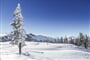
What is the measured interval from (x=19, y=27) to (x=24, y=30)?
4.40 ft

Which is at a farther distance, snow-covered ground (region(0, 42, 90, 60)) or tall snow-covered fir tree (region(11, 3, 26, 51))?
tall snow-covered fir tree (region(11, 3, 26, 51))

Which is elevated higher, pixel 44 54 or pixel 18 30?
pixel 18 30

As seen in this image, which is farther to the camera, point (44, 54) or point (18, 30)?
point (44, 54)

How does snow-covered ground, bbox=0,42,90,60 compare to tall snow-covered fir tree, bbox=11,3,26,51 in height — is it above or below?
below

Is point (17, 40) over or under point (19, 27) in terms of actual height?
under

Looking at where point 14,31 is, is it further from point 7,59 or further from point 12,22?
point 7,59

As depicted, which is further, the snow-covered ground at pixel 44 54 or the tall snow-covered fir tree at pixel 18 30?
the tall snow-covered fir tree at pixel 18 30

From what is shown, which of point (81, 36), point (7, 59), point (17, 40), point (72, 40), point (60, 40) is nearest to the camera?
point (7, 59)

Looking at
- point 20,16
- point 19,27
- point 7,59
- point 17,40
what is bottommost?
point 7,59

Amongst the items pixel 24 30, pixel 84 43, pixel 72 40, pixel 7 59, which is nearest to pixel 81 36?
pixel 84 43

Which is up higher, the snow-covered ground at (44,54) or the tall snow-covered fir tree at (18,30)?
the tall snow-covered fir tree at (18,30)

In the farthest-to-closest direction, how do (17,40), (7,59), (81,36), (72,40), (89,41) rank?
1. (72,40)
2. (89,41)
3. (81,36)
4. (17,40)
5. (7,59)

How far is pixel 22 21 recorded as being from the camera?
40.1 m

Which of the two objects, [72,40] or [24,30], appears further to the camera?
[72,40]
